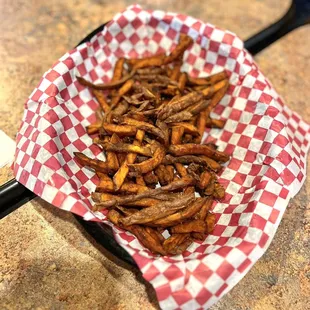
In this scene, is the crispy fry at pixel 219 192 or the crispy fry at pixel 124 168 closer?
the crispy fry at pixel 124 168

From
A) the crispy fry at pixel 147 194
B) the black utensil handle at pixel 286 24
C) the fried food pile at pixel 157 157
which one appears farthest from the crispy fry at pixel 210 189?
the black utensil handle at pixel 286 24

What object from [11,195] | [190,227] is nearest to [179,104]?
[190,227]

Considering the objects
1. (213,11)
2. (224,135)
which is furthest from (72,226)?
(213,11)

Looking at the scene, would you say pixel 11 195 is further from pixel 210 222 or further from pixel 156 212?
pixel 210 222

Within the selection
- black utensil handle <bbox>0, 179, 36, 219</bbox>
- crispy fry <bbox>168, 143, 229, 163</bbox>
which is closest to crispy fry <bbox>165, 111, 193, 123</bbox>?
crispy fry <bbox>168, 143, 229, 163</bbox>

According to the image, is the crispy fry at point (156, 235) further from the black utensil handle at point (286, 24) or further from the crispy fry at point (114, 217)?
the black utensil handle at point (286, 24)

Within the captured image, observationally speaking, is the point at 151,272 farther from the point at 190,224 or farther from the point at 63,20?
the point at 63,20
